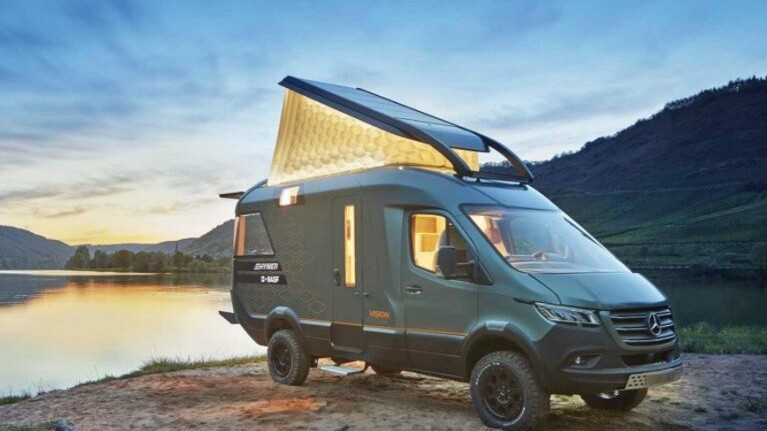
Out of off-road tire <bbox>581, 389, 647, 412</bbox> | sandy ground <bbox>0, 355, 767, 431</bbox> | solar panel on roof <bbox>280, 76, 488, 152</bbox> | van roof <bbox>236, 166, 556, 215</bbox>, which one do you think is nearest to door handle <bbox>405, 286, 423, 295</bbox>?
van roof <bbox>236, 166, 556, 215</bbox>

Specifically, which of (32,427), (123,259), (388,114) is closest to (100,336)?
(32,427)

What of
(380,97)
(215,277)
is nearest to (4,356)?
(380,97)

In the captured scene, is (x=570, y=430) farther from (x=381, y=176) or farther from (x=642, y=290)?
(x=381, y=176)

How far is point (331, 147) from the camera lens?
1093 cm

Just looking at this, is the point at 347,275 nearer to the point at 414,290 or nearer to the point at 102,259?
the point at 414,290

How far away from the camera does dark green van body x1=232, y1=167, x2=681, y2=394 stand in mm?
7590

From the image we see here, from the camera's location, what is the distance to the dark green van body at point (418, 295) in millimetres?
7590

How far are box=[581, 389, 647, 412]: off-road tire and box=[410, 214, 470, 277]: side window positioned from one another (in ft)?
8.92

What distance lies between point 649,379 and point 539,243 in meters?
1.97

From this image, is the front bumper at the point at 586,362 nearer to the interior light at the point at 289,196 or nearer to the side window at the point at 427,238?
the side window at the point at 427,238

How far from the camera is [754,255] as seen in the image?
8981 cm

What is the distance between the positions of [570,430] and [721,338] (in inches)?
393

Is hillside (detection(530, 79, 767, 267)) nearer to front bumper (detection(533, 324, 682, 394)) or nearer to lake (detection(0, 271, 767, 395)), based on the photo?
lake (detection(0, 271, 767, 395))

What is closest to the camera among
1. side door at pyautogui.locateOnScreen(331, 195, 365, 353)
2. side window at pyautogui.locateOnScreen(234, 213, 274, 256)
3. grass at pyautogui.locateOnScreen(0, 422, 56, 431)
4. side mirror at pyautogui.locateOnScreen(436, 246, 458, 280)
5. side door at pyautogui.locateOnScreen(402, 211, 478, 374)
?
side mirror at pyautogui.locateOnScreen(436, 246, 458, 280)
